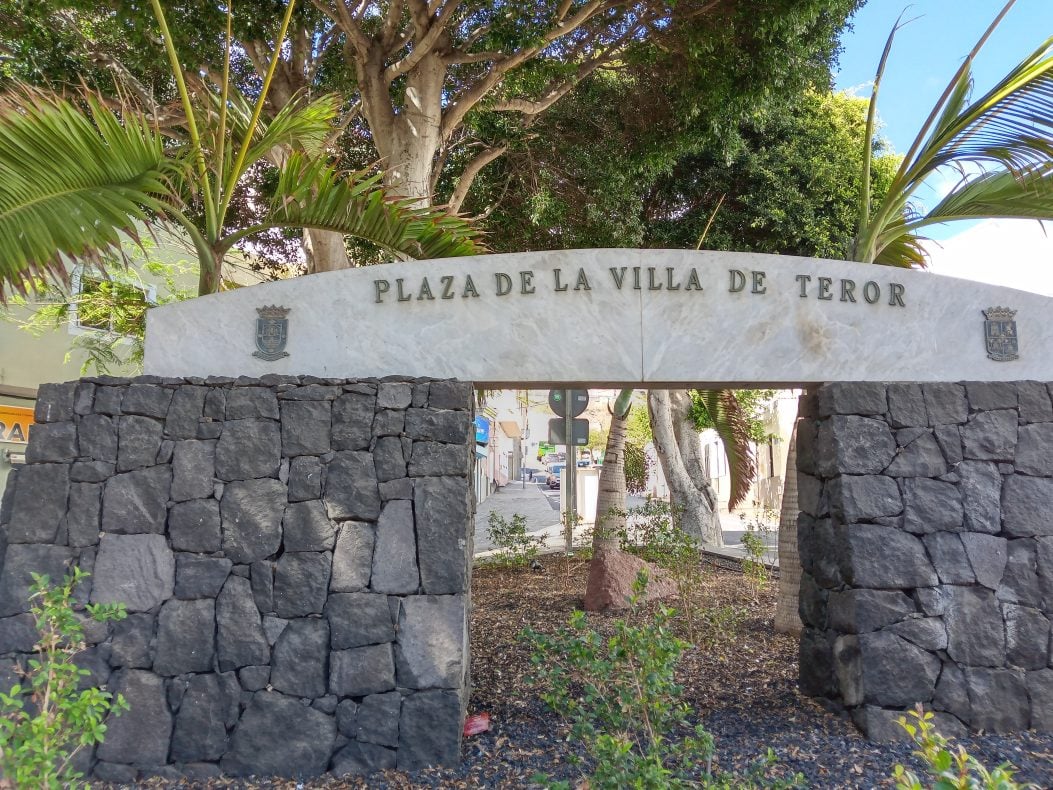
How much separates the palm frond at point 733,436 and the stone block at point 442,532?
5746 millimetres

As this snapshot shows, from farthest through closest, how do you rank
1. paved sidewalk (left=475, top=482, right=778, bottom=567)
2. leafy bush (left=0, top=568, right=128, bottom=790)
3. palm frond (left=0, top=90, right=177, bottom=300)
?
paved sidewalk (left=475, top=482, right=778, bottom=567) < palm frond (left=0, top=90, right=177, bottom=300) < leafy bush (left=0, top=568, right=128, bottom=790)

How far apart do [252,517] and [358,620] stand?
781mm

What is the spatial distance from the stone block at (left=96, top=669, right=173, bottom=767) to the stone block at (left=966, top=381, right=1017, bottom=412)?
466 cm

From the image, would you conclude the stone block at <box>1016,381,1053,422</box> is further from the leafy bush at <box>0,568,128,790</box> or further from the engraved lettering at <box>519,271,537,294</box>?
the leafy bush at <box>0,568,128,790</box>

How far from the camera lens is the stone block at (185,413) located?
13.8 ft

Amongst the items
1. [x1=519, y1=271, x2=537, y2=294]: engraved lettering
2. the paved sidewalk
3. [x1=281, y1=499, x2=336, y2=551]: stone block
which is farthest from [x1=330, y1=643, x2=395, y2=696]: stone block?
the paved sidewalk

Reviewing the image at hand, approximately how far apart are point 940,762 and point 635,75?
9.64 m

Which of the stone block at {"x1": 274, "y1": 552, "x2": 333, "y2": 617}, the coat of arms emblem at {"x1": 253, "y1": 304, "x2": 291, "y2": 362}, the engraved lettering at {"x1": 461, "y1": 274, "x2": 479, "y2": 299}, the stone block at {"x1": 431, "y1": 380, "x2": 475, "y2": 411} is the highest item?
the engraved lettering at {"x1": 461, "y1": 274, "x2": 479, "y2": 299}

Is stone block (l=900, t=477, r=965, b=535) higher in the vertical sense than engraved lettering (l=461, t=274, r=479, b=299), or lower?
lower

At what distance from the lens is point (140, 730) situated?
3941 millimetres

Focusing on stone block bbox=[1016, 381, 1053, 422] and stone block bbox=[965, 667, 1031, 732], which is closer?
stone block bbox=[965, 667, 1031, 732]

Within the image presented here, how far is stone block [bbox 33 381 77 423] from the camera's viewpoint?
4199mm

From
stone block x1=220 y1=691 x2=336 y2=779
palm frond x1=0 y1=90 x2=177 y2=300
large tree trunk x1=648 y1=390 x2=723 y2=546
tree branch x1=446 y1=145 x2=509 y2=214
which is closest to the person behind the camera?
palm frond x1=0 y1=90 x2=177 y2=300

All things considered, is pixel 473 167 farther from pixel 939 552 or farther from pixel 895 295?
pixel 939 552
